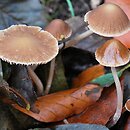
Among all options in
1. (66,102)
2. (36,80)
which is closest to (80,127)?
(66,102)

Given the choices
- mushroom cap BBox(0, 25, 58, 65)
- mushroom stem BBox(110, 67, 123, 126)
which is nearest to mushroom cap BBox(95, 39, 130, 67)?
mushroom stem BBox(110, 67, 123, 126)

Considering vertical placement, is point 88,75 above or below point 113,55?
below

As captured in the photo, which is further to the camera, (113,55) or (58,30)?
(58,30)

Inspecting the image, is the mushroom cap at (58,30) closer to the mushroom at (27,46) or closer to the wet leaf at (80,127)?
the mushroom at (27,46)

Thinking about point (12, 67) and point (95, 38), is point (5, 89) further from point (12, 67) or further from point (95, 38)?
point (95, 38)

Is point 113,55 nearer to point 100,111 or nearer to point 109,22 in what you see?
point 109,22

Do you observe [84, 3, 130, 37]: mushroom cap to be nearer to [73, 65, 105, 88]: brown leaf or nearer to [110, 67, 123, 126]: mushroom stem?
[110, 67, 123, 126]: mushroom stem

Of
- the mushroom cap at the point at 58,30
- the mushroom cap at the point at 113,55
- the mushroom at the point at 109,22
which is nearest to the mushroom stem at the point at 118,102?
the mushroom cap at the point at 113,55

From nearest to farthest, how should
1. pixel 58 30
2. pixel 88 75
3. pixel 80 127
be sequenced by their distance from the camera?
pixel 80 127 → pixel 58 30 → pixel 88 75
